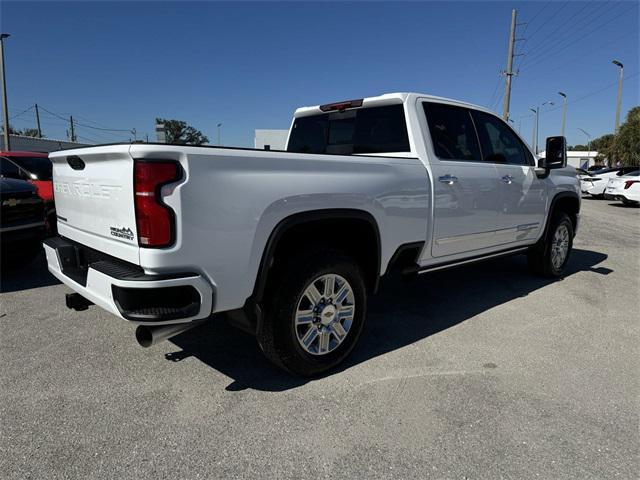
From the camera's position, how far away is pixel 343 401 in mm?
2730

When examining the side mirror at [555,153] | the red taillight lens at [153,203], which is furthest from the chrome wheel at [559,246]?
the red taillight lens at [153,203]

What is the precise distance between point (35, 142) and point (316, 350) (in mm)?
35860

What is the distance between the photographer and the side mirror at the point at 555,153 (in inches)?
186

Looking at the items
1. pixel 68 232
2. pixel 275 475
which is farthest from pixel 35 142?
pixel 275 475

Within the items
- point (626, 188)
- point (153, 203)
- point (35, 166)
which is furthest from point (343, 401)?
point (626, 188)

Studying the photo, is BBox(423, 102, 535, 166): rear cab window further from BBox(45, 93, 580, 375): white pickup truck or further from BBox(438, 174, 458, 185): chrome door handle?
BBox(438, 174, 458, 185): chrome door handle

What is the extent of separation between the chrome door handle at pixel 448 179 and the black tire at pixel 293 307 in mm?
1164

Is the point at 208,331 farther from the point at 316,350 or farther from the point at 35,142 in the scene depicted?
the point at 35,142

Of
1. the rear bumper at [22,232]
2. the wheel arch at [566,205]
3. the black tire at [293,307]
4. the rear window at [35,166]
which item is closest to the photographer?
the black tire at [293,307]

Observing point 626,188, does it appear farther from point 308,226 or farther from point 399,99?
point 308,226

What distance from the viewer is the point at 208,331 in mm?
3797

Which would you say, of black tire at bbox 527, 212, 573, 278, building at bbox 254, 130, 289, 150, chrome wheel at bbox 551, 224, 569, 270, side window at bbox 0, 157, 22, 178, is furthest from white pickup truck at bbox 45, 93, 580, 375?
side window at bbox 0, 157, 22, 178

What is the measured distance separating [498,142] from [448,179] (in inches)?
52.2

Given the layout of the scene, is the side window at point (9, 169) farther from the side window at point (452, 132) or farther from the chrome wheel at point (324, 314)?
the side window at point (452, 132)
